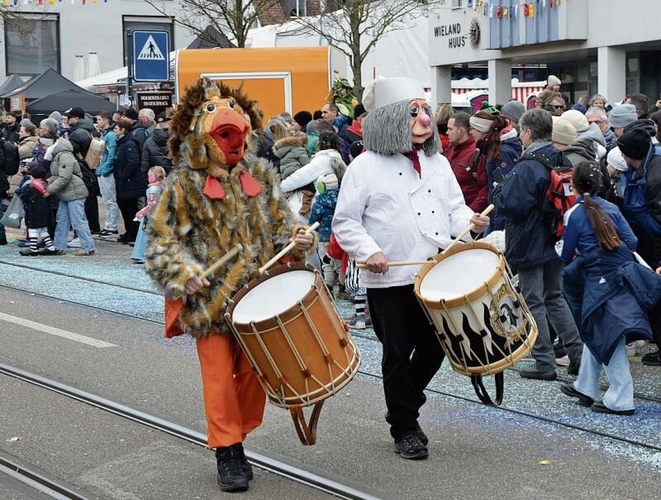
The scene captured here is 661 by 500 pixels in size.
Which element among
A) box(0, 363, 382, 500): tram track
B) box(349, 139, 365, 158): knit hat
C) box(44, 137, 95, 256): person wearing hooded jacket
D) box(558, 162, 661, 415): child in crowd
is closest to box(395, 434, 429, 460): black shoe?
box(0, 363, 382, 500): tram track

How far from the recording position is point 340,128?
1441 centimetres

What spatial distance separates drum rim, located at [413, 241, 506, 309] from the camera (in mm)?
5648

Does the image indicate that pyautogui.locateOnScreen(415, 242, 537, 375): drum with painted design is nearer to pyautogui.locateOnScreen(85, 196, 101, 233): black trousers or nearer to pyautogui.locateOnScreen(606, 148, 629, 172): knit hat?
pyautogui.locateOnScreen(606, 148, 629, 172): knit hat

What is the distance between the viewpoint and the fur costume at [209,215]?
5758mm

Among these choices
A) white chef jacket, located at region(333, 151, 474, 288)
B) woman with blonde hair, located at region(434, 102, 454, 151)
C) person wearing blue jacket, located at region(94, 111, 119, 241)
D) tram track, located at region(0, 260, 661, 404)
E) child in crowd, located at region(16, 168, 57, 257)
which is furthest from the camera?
person wearing blue jacket, located at region(94, 111, 119, 241)

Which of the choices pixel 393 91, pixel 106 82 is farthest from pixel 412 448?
pixel 106 82

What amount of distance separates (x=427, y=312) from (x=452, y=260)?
30 centimetres

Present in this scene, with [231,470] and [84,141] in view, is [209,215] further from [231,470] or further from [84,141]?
[84,141]

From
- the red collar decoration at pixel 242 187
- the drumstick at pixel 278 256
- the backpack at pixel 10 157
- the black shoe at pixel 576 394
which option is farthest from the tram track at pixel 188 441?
the backpack at pixel 10 157

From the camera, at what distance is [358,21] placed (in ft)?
84.1

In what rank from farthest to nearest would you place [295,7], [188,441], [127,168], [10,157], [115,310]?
A: 1. [295,7]
2. [10,157]
3. [127,168]
4. [115,310]
5. [188,441]

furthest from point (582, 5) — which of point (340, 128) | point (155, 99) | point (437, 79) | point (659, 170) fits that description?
point (659, 170)

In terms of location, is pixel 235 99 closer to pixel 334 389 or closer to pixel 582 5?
pixel 334 389

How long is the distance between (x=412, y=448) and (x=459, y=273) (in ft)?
3.28
